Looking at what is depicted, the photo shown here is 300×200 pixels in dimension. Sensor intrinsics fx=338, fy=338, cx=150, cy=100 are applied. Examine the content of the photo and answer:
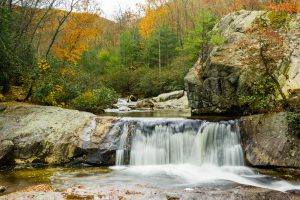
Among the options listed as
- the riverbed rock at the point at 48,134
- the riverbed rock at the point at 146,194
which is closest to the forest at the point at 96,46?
the riverbed rock at the point at 48,134

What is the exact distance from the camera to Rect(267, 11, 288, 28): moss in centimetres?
1505

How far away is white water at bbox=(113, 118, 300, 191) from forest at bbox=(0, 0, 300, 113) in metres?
5.37

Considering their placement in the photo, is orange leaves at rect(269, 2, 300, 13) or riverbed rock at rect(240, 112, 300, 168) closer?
riverbed rock at rect(240, 112, 300, 168)

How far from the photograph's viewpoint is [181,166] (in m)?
11.9

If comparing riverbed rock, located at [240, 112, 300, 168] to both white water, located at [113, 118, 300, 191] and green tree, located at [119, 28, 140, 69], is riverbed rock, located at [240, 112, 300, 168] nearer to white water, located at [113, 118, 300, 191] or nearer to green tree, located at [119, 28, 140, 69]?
white water, located at [113, 118, 300, 191]

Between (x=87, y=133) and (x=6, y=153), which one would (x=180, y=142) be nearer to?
(x=87, y=133)

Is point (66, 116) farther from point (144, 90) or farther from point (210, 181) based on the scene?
point (144, 90)

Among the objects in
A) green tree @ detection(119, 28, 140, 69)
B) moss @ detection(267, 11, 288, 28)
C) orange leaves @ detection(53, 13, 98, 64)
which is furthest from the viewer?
green tree @ detection(119, 28, 140, 69)

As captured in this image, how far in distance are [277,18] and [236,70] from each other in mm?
3344

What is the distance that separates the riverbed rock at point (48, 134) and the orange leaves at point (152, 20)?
1496 inches

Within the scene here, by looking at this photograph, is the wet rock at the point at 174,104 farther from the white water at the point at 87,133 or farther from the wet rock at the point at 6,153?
the wet rock at the point at 6,153

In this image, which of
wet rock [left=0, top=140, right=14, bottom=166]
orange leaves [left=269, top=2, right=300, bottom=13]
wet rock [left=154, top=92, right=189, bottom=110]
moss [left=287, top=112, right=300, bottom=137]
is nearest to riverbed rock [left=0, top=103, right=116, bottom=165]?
wet rock [left=0, top=140, right=14, bottom=166]

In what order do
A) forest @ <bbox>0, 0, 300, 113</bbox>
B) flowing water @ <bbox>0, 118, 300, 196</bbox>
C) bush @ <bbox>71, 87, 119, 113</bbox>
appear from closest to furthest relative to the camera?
flowing water @ <bbox>0, 118, 300, 196</bbox> < forest @ <bbox>0, 0, 300, 113</bbox> < bush @ <bbox>71, 87, 119, 113</bbox>

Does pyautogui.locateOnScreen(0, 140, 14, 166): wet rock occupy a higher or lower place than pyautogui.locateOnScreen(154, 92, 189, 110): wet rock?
lower
